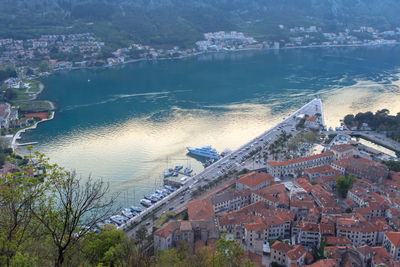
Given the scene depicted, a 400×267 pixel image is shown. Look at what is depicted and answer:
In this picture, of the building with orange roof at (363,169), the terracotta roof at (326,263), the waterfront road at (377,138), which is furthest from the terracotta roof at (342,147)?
the terracotta roof at (326,263)

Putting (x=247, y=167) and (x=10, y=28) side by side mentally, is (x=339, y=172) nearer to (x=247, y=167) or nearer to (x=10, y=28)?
(x=247, y=167)

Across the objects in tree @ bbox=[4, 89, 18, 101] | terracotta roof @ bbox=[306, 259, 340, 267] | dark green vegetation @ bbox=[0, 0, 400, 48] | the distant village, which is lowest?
terracotta roof @ bbox=[306, 259, 340, 267]

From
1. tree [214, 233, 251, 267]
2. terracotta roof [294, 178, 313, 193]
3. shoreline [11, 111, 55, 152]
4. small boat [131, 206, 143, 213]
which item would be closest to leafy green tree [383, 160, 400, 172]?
terracotta roof [294, 178, 313, 193]

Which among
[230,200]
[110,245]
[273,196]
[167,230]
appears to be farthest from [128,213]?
[273,196]

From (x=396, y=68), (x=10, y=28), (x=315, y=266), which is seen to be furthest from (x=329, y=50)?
(x=315, y=266)

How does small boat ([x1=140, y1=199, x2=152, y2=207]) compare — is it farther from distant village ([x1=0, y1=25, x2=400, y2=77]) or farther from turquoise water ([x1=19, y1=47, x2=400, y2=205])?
distant village ([x1=0, y1=25, x2=400, y2=77])

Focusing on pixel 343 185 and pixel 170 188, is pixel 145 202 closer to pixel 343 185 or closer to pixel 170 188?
pixel 170 188
